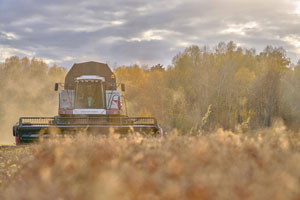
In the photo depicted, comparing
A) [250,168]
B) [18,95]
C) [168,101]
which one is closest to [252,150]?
[250,168]

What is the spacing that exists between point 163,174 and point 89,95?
14.7 meters

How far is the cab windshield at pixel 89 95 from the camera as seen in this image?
17.5 meters

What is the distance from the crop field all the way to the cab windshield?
1248 centimetres

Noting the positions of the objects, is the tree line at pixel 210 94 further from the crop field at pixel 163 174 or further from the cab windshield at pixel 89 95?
the crop field at pixel 163 174

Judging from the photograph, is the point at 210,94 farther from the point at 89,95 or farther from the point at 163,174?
the point at 163,174

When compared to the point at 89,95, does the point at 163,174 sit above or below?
→ below

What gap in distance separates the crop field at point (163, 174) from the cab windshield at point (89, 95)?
12.5 metres

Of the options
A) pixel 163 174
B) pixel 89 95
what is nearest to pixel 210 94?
pixel 89 95

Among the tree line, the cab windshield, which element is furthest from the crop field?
the tree line

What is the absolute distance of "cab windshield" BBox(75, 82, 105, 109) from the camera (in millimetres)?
17547

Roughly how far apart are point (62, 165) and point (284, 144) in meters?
2.88

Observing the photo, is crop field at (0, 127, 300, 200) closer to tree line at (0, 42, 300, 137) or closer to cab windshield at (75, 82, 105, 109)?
cab windshield at (75, 82, 105, 109)

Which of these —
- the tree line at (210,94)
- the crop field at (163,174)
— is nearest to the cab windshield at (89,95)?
the crop field at (163,174)

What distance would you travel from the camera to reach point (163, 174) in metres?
3.37
